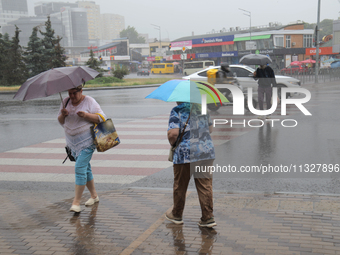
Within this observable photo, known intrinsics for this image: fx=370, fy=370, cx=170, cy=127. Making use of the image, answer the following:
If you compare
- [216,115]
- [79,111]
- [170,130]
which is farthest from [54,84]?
[216,115]

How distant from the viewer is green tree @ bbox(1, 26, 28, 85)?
1496 inches

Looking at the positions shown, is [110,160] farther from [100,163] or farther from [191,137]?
[191,137]

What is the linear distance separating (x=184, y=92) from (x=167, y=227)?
63.1 inches

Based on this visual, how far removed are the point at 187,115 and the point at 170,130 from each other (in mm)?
260

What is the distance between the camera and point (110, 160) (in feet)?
25.8

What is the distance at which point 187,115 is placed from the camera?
4.12m

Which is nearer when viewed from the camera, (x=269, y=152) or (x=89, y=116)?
(x=89, y=116)

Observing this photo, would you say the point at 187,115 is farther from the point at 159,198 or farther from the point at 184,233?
the point at 159,198

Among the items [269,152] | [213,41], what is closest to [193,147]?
[269,152]

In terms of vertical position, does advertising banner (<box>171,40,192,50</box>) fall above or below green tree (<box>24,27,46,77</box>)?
above

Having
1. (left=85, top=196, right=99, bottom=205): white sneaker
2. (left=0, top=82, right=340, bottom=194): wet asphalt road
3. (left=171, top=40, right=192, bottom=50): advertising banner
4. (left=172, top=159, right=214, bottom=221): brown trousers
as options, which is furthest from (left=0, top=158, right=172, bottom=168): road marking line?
(left=171, top=40, right=192, bottom=50): advertising banner

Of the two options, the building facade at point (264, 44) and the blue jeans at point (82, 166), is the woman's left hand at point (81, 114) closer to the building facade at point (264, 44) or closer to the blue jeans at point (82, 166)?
the blue jeans at point (82, 166)

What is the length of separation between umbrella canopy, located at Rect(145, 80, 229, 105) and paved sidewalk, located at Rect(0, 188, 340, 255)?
1.50 m

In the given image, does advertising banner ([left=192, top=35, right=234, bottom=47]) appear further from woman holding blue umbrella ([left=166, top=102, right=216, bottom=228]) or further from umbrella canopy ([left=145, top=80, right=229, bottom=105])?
woman holding blue umbrella ([left=166, top=102, right=216, bottom=228])
